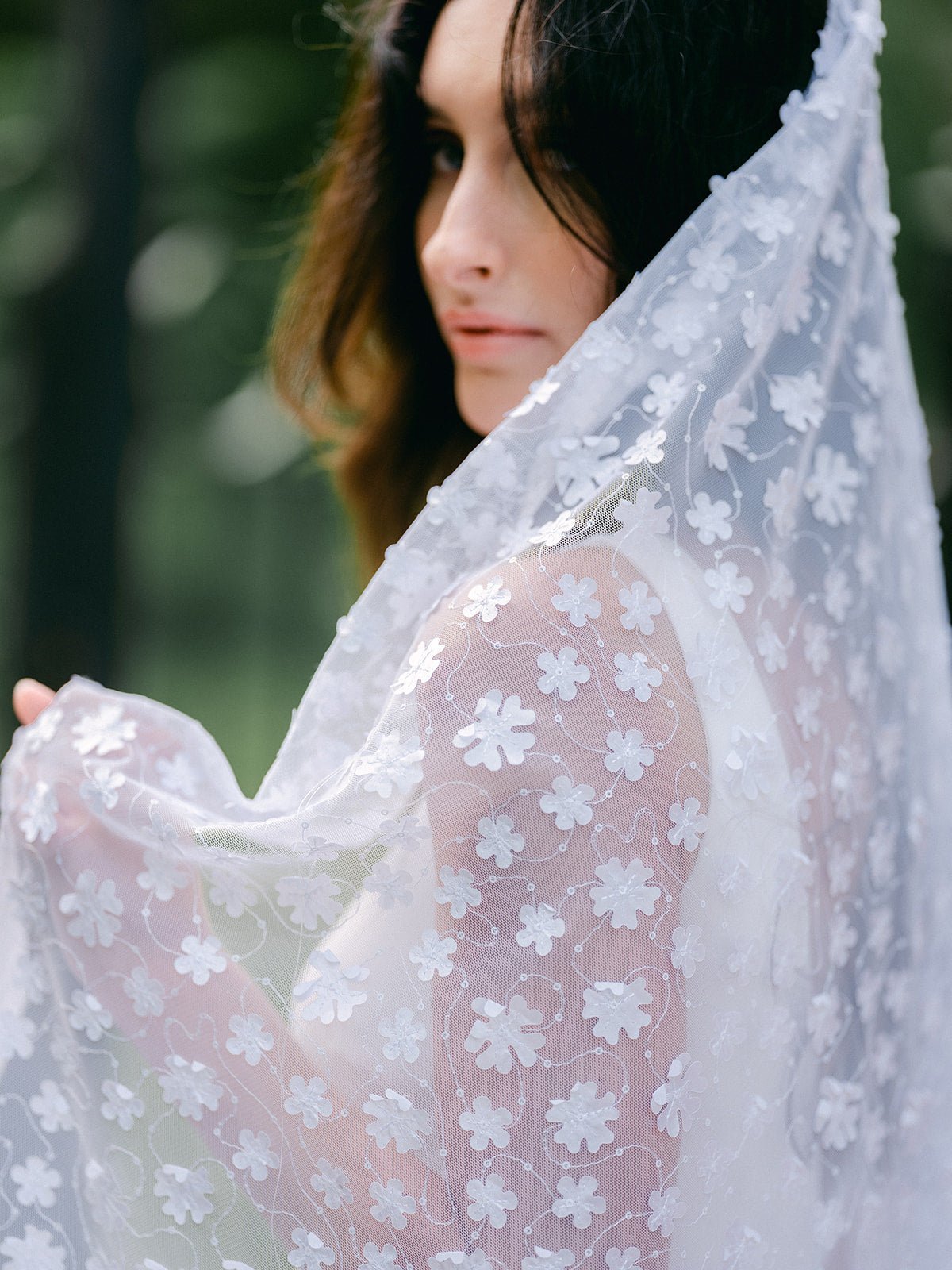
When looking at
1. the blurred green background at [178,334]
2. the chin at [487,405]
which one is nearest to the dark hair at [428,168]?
the chin at [487,405]

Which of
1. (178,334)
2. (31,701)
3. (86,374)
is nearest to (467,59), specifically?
(31,701)

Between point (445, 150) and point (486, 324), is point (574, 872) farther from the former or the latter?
point (445, 150)

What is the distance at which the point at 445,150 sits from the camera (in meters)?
1.12

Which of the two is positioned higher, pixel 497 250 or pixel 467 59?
pixel 467 59

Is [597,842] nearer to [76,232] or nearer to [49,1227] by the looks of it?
[49,1227]

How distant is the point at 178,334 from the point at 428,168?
11.0ft

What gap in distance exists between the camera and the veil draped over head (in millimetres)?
720

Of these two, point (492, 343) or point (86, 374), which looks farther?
point (86, 374)

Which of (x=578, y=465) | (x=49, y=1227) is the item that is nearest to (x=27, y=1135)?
(x=49, y=1227)

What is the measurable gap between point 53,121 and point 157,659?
7.35ft

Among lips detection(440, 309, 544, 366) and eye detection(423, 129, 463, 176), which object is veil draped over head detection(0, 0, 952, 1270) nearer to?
lips detection(440, 309, 544, 366)

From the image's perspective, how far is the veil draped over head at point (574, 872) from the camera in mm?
720

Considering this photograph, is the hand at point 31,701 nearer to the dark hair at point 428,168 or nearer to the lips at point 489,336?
the lips at point 489,336

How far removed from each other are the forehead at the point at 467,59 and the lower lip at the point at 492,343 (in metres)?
0.16
